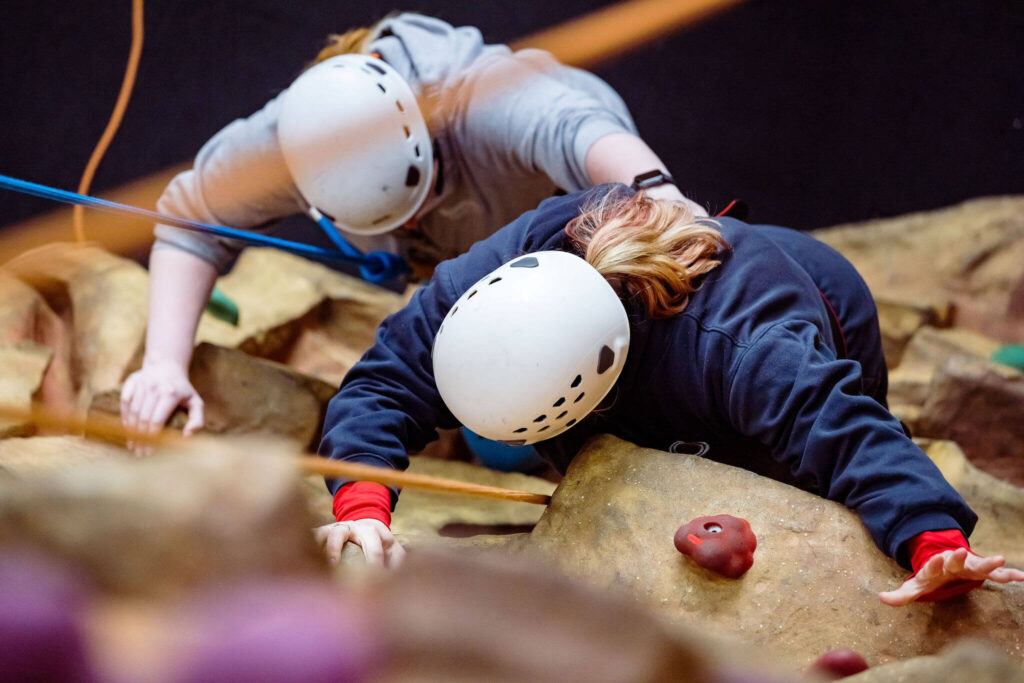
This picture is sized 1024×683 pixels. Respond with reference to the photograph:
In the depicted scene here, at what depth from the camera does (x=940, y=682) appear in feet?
2.06

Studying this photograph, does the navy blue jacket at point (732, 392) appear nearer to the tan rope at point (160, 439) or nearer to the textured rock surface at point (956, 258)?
the tan rope at point (160, 439)

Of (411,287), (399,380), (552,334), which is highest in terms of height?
(552,334)

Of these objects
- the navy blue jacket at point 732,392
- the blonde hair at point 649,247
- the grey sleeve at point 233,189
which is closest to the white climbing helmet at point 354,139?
the grey sleeve at point 233,189

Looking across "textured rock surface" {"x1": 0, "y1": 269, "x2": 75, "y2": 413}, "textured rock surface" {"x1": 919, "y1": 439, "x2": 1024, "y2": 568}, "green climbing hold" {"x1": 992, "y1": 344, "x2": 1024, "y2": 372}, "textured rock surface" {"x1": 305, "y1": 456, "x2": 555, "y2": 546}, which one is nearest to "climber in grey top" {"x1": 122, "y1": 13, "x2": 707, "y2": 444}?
"textured rock surface" {"x1": 0, "y1": 269, "x2": 75, "y2": 413}

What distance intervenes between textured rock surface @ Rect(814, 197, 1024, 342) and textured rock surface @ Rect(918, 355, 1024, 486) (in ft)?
1.64

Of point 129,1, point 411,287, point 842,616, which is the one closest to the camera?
point 842,616

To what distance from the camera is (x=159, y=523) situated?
1.60 ft

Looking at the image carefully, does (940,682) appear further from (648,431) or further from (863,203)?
(863,203)

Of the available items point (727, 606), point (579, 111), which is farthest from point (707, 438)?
point (579, 111)

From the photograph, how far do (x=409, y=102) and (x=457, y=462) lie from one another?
0.81 meters

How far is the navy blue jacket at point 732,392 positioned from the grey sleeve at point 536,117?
32cm

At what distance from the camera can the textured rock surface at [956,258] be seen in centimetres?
249

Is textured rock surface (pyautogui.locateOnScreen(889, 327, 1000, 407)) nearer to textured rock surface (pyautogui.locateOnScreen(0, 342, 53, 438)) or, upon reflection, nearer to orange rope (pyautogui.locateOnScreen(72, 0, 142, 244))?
textured rock surface (pyautogui.locateOnScreen(0, 342, 53, 438))

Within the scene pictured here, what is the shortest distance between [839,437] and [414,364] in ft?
1.84
